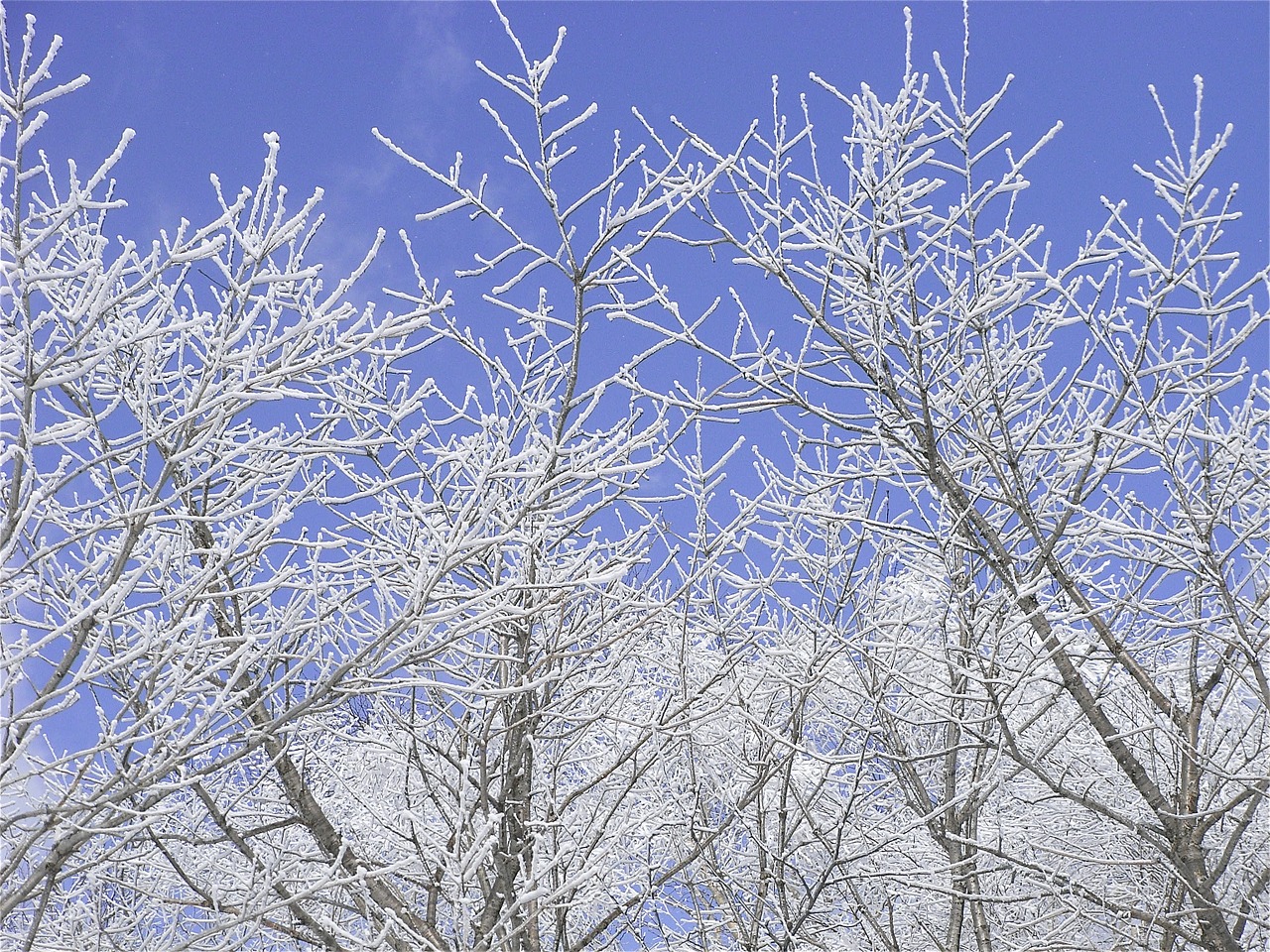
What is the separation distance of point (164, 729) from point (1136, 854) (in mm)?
6080

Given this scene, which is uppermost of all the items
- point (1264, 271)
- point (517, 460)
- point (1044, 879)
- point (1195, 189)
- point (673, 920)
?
point (1195, 189)

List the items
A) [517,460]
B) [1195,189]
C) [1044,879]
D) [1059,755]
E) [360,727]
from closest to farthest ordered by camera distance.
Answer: [517,460] → [1195,189] → [1044,879] → [360,727] → [1059,755]

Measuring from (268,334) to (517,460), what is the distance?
3.85 ft

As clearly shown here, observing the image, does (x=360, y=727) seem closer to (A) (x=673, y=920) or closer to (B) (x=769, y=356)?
(A) (x=673, y=920)

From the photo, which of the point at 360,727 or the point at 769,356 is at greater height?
the point at 769,356

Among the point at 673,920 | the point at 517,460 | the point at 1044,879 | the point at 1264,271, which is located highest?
the point at 1264,271

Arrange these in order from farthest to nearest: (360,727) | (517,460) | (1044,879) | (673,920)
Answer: (673,920), (360,727), (1044,879), (517,460)

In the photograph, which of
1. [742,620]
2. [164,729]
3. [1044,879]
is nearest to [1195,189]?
[1044,879]

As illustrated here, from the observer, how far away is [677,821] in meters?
4.82

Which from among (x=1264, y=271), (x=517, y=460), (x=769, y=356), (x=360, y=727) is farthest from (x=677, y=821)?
(x=1264, y=271)

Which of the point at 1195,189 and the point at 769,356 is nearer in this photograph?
the point at 1195,189

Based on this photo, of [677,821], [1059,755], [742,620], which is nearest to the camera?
[677,821]

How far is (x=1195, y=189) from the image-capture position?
13.6 ft

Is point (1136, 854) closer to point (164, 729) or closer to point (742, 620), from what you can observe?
point (742, 620)
